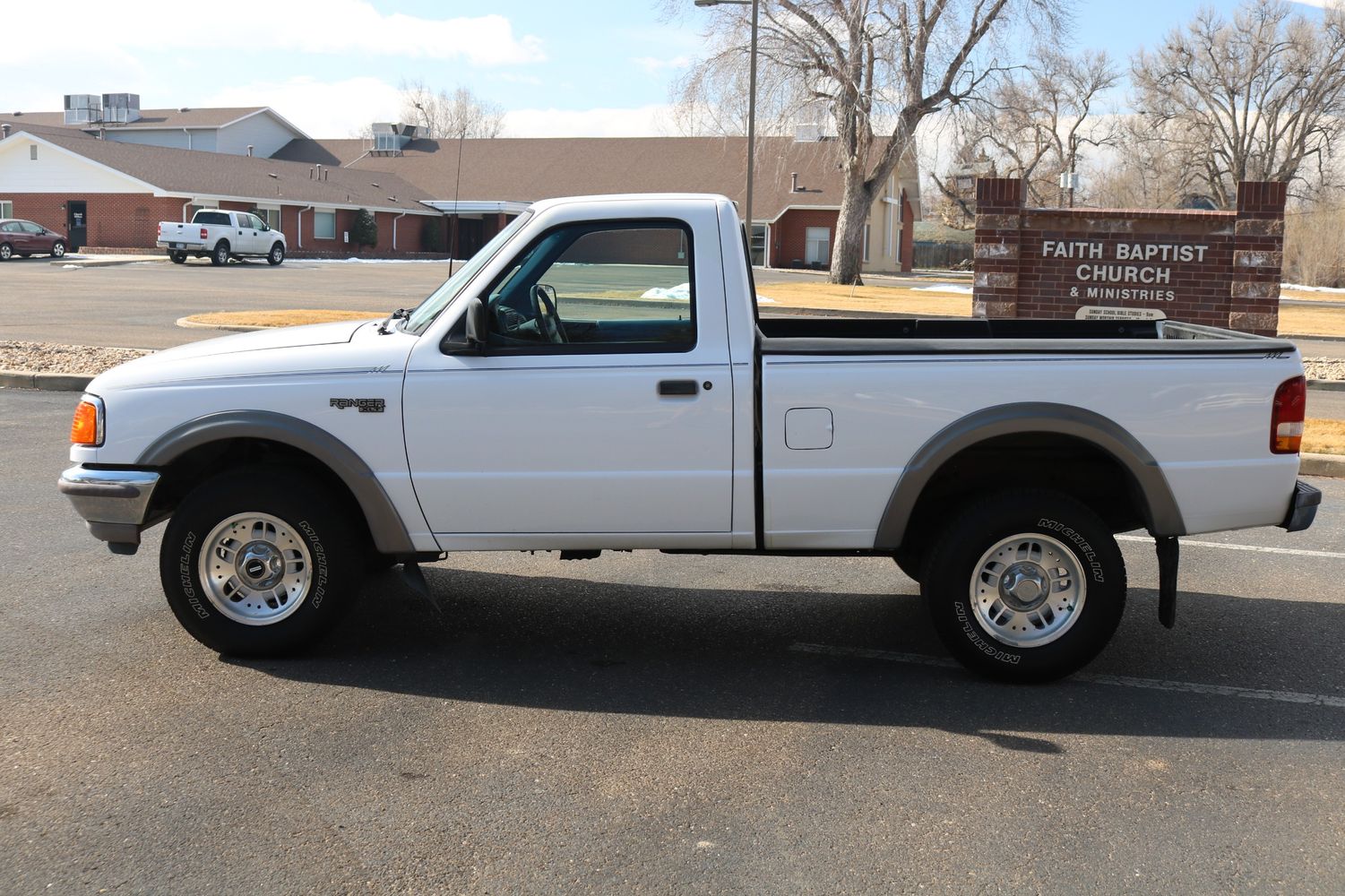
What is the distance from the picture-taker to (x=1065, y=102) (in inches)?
3270

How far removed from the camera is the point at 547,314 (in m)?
5.45

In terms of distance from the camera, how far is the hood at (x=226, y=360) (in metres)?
5.39

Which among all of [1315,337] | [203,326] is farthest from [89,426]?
[1315,337]

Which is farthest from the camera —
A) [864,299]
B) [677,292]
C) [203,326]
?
[864,299]

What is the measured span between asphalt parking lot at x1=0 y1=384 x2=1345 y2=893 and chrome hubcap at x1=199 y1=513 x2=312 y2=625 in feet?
0.89

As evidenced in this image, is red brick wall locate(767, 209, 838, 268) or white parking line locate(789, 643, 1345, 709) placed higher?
red brick wall locate(767, 209, 838, 268)

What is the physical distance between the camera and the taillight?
529cm

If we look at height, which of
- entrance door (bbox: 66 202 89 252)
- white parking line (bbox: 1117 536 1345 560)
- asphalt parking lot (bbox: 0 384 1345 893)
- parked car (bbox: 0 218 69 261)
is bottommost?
asphalt parking lot (bbox: 0 384 1345 893)

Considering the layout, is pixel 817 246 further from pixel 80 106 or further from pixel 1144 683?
pixel 1144 683

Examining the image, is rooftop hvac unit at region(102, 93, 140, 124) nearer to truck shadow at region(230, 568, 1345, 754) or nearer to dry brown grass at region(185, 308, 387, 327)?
dry brown grass at region(185, 308, 387, 327)

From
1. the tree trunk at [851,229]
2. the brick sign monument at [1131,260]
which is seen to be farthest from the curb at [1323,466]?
the tree trunk at [851,229]

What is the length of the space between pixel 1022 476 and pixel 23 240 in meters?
50.1

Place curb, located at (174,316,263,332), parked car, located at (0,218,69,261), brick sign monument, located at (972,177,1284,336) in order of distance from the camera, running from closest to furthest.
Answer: brick sign monument, located at (972,177,1284,336) → curb, located at (174,316,263,332) → parked car, located at (0,218,69,261)

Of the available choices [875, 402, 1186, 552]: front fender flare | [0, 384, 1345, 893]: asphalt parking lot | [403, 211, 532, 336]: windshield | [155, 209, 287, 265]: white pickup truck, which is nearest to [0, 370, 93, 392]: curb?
[0, 384, 1345, 893]: asphalt parking lot
